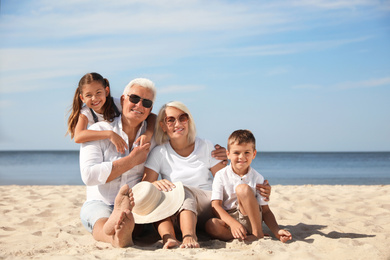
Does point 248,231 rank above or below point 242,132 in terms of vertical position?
below

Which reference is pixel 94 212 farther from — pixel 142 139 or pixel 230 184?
pixel 230 184

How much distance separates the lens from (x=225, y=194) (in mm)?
3691

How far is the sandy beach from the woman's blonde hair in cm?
103

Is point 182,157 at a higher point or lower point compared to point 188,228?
higher

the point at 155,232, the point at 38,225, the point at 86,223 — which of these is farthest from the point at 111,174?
the point at 38,225

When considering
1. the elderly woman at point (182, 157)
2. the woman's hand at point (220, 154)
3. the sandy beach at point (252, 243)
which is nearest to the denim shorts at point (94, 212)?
the sandy beach at point (252, 243)

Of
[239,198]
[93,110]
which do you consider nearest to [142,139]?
[93,110]

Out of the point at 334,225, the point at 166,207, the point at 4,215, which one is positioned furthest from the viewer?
the point at 4,215

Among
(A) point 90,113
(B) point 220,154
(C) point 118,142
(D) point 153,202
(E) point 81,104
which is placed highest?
(E) point 81,104

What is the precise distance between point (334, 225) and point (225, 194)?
1707 mm

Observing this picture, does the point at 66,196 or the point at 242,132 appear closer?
the point at 242,132

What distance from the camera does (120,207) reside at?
3.15 meters

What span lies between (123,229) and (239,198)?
1078 mm

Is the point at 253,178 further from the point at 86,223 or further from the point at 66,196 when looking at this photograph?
the point at 66,196
